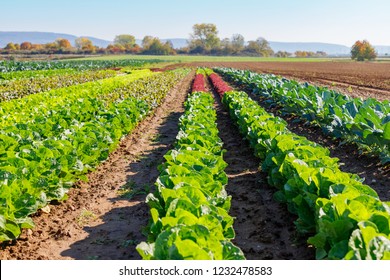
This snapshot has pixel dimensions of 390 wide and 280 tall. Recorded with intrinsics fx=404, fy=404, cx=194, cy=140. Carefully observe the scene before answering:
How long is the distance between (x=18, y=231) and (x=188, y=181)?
6.91 feet

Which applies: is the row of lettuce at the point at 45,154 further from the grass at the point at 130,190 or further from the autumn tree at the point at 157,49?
the autumn tree at the point at 157,49

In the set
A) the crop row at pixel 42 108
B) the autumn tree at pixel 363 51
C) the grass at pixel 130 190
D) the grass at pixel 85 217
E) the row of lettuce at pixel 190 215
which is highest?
the autumn tree at pixel 363 51

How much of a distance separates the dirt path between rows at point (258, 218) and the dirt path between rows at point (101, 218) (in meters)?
1.36

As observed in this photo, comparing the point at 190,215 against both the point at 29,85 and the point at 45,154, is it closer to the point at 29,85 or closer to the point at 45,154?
the point at 45,154

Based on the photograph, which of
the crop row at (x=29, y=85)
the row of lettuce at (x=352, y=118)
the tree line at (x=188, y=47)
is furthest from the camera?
the tree line at (x=188, y=47)

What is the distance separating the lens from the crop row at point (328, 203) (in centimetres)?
317

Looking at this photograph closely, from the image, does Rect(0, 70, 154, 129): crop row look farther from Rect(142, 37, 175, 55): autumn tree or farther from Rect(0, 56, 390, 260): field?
Rect(142, 37, 175, 55): autumn tree

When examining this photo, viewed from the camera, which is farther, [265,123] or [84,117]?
[84,117]

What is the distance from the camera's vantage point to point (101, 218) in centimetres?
583

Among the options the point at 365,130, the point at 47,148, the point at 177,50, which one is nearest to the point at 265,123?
the point at 365,130

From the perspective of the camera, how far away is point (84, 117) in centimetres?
1123

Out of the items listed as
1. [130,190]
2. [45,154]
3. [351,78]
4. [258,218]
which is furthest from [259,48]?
[45,154]

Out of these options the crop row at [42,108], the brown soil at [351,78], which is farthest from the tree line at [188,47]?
the crop row at [42,108]

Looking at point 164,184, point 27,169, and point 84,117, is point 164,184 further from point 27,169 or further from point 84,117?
point 84,117
